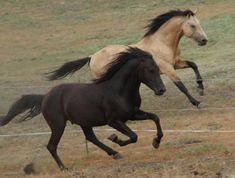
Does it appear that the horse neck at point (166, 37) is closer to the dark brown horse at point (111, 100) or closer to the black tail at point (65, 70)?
the black tail at point (65, 70)

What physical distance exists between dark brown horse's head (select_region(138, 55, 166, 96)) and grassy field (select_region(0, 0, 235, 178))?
1.07 m

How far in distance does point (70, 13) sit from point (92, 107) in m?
28.7

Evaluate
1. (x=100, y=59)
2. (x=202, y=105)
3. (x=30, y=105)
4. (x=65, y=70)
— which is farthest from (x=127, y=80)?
(x=202, y=105)

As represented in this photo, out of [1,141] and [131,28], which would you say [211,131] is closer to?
[1,141]

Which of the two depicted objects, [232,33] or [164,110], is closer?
[164,110]

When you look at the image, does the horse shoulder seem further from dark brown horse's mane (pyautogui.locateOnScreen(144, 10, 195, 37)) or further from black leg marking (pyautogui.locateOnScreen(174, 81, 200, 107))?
black leg marking (pyautogui.locateOnScreen(174, 81, 200, 107))

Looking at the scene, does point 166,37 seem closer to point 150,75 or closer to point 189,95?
point 189,95

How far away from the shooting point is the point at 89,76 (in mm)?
22703

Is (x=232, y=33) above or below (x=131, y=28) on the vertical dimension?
above

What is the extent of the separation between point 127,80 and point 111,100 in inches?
14.7

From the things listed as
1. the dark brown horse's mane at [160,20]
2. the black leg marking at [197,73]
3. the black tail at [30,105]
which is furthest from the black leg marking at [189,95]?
the black tail at [30,105]

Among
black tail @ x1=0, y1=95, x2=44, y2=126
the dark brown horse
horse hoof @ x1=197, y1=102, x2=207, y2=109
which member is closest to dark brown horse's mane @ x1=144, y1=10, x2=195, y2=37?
horse hoof @ x1=197, y1=102, x2=207, y2=109

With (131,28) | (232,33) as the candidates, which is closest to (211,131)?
(232,33)

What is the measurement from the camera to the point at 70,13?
39125 mm
